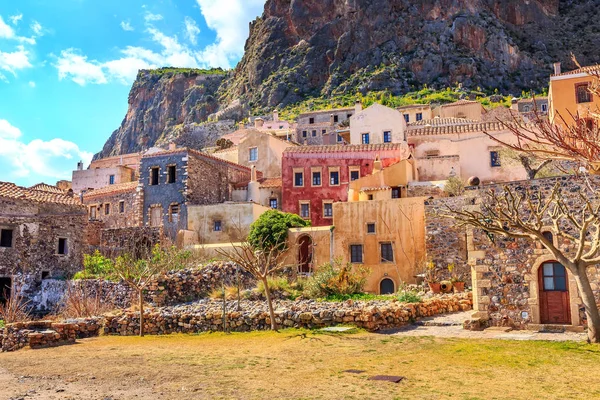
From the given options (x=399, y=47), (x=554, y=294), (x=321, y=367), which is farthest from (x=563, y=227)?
(x=399, y=47)

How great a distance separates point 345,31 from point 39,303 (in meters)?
96.1

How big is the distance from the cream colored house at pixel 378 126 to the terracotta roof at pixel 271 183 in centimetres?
897

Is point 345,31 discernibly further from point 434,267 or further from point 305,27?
point 434,267

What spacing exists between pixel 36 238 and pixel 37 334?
14058 mm

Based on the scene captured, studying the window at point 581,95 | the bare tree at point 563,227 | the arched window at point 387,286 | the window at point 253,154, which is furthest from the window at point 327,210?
the bare tree at point 563,227

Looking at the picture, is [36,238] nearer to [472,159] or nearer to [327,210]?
[327,210]

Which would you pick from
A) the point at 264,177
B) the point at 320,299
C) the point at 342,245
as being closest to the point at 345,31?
the point at 264,177

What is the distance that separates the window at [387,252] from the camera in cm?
2994

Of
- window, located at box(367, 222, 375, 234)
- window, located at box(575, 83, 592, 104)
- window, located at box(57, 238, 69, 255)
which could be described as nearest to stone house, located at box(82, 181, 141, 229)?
window, located at box(57, 238, 69, 255)

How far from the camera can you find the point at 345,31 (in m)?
114

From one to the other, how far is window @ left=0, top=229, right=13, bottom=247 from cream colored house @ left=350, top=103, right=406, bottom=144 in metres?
28.3

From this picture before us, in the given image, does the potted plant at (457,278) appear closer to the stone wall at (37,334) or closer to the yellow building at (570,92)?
the yellow building at (570,92)

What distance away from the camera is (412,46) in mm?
105000

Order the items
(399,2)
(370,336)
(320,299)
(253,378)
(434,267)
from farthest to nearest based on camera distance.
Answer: (399,2) → (434,267) → (320,299) → (370,336) → (253,378)
